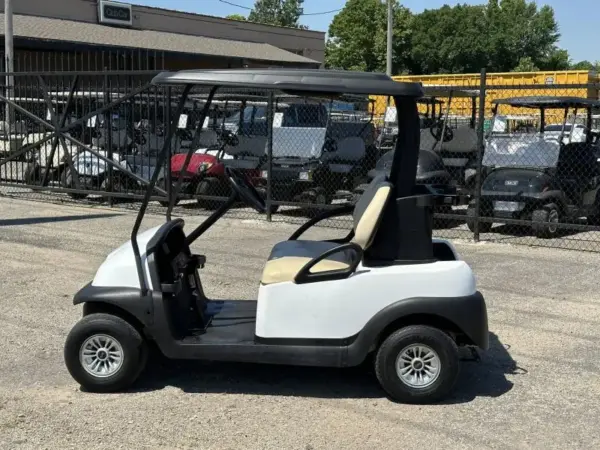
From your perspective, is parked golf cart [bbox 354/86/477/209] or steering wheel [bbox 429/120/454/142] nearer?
parked golf cart [bbox 354/86/477/209]

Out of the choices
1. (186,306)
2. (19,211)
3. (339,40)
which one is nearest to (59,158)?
(19,211)

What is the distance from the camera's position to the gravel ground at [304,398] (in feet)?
12.9

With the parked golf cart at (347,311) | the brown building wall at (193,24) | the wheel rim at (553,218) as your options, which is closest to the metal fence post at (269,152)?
the wheel rim at (553,218)

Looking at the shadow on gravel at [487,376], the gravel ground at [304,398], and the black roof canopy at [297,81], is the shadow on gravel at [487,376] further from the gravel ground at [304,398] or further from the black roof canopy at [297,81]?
the black roof canopy at [297,81]

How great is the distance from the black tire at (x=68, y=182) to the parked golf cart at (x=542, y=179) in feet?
22.2

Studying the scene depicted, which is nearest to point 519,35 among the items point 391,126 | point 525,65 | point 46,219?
point 525,65

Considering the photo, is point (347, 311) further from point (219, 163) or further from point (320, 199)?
point (219, 163)

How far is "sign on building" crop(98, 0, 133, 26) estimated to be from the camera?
35.5 meters

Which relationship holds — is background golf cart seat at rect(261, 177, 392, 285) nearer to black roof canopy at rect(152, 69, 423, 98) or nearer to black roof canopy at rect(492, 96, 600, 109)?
black roof canopy at rect(152, 69, 423, 98)

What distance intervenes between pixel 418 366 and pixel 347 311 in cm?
52

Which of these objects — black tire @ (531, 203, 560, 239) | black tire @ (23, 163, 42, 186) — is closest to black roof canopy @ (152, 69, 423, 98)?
black tire @ (531, 203, 560, 239)

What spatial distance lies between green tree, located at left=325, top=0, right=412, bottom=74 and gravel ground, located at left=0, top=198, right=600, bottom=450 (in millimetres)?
56290

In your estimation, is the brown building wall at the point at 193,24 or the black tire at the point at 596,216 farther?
the brown building wall at the point at 193,24

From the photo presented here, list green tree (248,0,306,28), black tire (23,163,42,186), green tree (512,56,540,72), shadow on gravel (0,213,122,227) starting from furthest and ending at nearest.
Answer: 1. green tree (248,0,306,28)
2. green tree (512,56,540,72)
3. black tire (23,163,42,186)
4. shadow on gravel (0,213,122,227)
